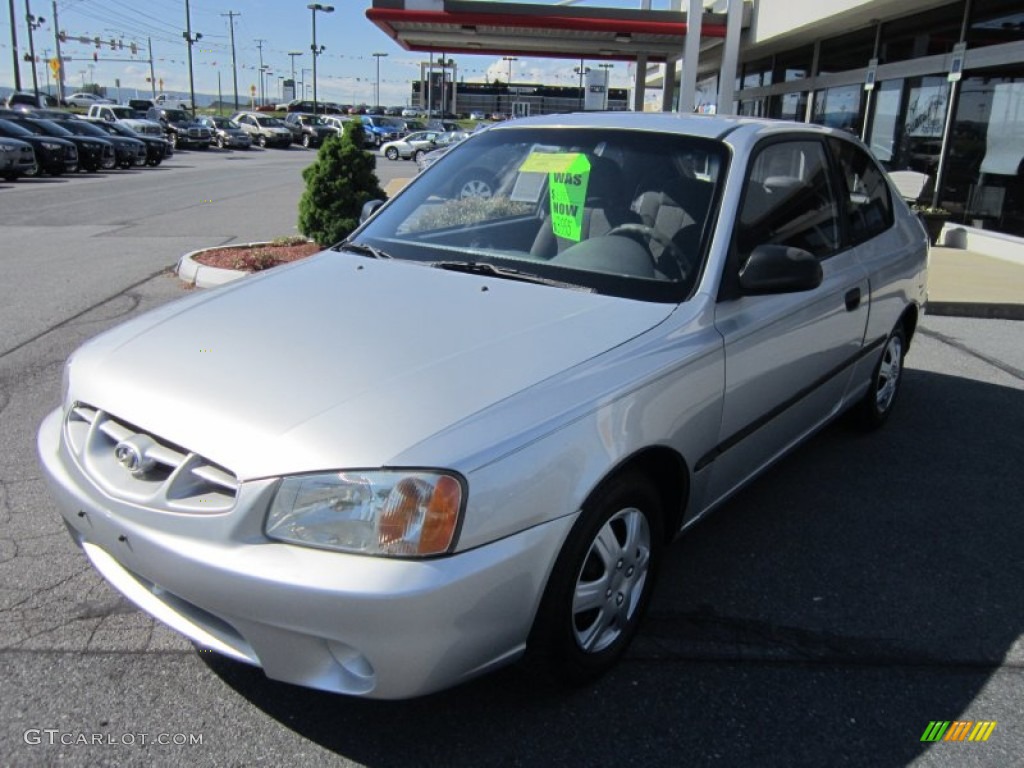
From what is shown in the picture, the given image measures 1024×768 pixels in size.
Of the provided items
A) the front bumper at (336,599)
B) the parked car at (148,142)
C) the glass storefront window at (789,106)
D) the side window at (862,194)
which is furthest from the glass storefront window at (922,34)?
the parked car at (148,142)

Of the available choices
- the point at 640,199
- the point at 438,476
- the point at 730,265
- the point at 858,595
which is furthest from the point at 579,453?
the point at 858,595

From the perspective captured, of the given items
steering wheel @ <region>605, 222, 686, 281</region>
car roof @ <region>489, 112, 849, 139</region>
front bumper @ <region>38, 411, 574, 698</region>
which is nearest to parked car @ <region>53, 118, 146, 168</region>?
car roof @ <region>489, 112, 849, 139</region>

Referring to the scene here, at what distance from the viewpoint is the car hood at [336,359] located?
2199 mm

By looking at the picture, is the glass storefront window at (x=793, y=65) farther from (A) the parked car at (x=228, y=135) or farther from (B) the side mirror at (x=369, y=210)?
(A) the parked car at (x=228, y=135)

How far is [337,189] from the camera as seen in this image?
959 cm

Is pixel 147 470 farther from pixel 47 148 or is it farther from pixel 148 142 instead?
pixel 148 142

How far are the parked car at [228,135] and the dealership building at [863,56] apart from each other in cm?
2840

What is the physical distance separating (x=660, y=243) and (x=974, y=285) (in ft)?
24.9

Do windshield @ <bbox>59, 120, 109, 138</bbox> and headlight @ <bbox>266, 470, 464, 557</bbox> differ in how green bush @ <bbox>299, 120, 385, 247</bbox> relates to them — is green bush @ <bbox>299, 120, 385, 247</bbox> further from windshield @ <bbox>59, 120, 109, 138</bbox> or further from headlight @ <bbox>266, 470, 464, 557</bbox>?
windshield @ <bbox>59, 120, 109, 138</bbox>

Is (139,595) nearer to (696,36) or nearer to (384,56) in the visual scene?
(696,36)

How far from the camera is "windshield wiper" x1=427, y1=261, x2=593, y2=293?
3149mm

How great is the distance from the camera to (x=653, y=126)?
366cm

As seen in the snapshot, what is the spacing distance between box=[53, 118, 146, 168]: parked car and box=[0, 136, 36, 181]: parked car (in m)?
4.69

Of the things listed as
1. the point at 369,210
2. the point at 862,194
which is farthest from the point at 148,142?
the point at 862,194
